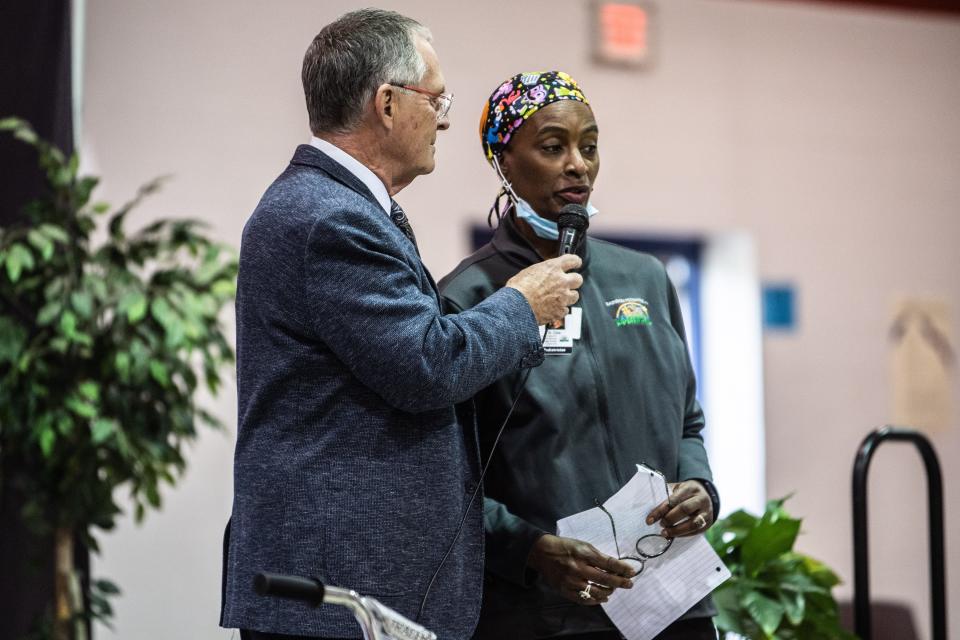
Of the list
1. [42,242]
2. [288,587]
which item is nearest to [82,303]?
[42,242]

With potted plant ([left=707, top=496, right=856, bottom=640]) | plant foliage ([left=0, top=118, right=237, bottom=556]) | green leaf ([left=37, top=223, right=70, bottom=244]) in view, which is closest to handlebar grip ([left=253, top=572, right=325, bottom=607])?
potted plant ([left=707, top=496, right=856, bottom=640])

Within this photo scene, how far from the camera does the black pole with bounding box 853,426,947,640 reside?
2900 millimetres

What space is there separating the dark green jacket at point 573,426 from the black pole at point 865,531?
47.3 inches

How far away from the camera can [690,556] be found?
1.80 meters

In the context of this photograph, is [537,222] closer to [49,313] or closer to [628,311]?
[628,311]

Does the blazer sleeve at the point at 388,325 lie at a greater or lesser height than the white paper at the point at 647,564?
greater

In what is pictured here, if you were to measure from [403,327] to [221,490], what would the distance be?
2826 millimetres

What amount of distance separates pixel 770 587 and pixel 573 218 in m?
1.28

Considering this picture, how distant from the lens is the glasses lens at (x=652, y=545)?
1.73 meters

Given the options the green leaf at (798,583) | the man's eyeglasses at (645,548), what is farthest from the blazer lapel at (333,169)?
the green leaf at (798,583)

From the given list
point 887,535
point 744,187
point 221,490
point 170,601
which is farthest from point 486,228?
point 887,535

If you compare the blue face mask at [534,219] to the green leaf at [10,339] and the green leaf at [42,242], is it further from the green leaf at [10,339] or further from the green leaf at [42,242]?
the green leaf at [10,339]

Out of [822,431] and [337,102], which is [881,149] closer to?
[822,431]

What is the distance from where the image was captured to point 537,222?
1884 millimetres
